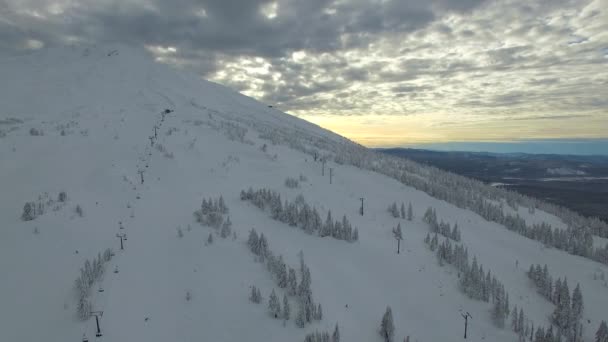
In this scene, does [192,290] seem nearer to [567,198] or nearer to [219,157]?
[219,157]

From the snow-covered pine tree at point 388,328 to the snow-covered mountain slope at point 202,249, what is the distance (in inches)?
14.2

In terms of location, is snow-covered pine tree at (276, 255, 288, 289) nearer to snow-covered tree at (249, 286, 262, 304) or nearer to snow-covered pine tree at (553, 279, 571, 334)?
snow-covered tree at (249, 286, 262, 304)

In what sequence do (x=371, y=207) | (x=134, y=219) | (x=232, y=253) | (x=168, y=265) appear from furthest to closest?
(x=371, y=207), (x=134, y=219), (x=232, y=253), (x=168, y=265)

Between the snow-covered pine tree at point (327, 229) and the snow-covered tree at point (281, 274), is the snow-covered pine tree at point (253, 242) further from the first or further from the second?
the snow-covered pine tree at point (327, 229)

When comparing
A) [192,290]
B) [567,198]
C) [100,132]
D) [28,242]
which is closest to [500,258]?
[192,290]

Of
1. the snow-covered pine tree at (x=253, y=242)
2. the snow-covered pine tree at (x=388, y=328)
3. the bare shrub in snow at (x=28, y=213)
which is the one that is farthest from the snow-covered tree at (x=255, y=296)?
the bare shrub in snow at (x=28, y=213)

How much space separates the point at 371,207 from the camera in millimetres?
30578

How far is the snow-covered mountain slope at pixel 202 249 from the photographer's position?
1418 centimetres

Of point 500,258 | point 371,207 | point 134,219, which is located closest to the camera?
point 134,219

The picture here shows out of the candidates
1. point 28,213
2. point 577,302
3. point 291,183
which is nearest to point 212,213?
point 28,213

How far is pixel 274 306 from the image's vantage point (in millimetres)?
14602

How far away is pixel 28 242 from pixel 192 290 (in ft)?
29.2

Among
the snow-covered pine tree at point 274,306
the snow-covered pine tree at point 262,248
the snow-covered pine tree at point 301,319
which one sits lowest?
the snow-covered pine tree at point 301,319

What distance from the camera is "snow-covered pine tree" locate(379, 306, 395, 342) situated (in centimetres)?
1448
